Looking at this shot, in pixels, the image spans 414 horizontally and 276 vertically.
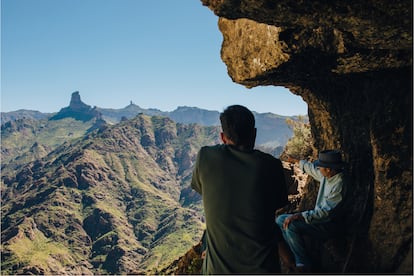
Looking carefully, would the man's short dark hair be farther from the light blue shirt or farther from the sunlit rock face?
the light blue shirt

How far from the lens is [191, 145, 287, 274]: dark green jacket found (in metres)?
4.14

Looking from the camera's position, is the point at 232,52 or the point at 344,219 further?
the point at 232,52

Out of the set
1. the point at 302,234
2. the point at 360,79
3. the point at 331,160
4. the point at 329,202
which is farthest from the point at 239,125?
the point at 360,79

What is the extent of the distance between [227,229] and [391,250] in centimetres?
409

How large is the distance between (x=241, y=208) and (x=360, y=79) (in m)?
5.00

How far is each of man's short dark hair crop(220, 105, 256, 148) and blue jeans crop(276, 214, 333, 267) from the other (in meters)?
2.88

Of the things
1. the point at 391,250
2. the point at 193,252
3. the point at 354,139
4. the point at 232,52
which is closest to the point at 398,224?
the point at 391,250

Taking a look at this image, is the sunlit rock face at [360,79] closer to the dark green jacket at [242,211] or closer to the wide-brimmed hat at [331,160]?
the wide-brimmed hat at [331,160]

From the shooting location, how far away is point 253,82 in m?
9.31

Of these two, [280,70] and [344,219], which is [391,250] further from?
[280,70]

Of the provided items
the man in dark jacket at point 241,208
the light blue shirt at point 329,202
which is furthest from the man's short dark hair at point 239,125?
the light blue shirt at point 329,202

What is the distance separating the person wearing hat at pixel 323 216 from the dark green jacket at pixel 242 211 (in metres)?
2.52

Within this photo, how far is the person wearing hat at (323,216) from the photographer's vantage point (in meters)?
6.55

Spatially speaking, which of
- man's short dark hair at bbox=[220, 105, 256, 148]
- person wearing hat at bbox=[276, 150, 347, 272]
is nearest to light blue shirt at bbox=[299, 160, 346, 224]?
person wearing hat at bbox=[276, 150, 347, 272]
